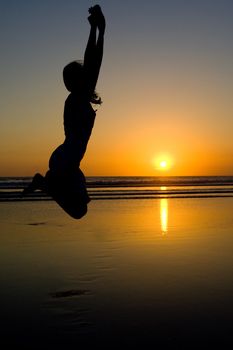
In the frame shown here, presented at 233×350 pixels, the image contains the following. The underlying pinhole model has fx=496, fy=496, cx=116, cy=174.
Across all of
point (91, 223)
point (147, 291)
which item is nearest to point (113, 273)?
point (147, 291)

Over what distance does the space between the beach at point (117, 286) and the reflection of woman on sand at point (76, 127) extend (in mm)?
1500

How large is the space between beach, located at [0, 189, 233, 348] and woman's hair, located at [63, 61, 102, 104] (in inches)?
105

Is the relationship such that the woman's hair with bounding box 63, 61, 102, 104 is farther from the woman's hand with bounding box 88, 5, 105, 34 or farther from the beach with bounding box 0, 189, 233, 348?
the beach with bounding box 0, 189, 233, 348

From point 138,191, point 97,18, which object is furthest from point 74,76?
point 138,191

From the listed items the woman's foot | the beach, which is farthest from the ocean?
the woman's foot

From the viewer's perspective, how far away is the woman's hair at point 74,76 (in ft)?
16.9

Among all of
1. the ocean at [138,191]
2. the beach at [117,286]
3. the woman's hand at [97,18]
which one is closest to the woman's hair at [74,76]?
the woman's hand at [97,18]

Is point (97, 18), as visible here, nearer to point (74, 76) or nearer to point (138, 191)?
point (74, 76)

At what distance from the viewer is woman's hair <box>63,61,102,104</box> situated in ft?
16.9

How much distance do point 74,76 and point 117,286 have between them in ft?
12.2

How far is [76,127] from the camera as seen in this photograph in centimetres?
516

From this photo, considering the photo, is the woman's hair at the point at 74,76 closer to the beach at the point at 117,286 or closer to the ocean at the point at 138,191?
the beach at the point at 117,286

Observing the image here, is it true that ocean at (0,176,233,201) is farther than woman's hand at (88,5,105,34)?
Yes

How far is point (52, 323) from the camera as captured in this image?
5977mm
